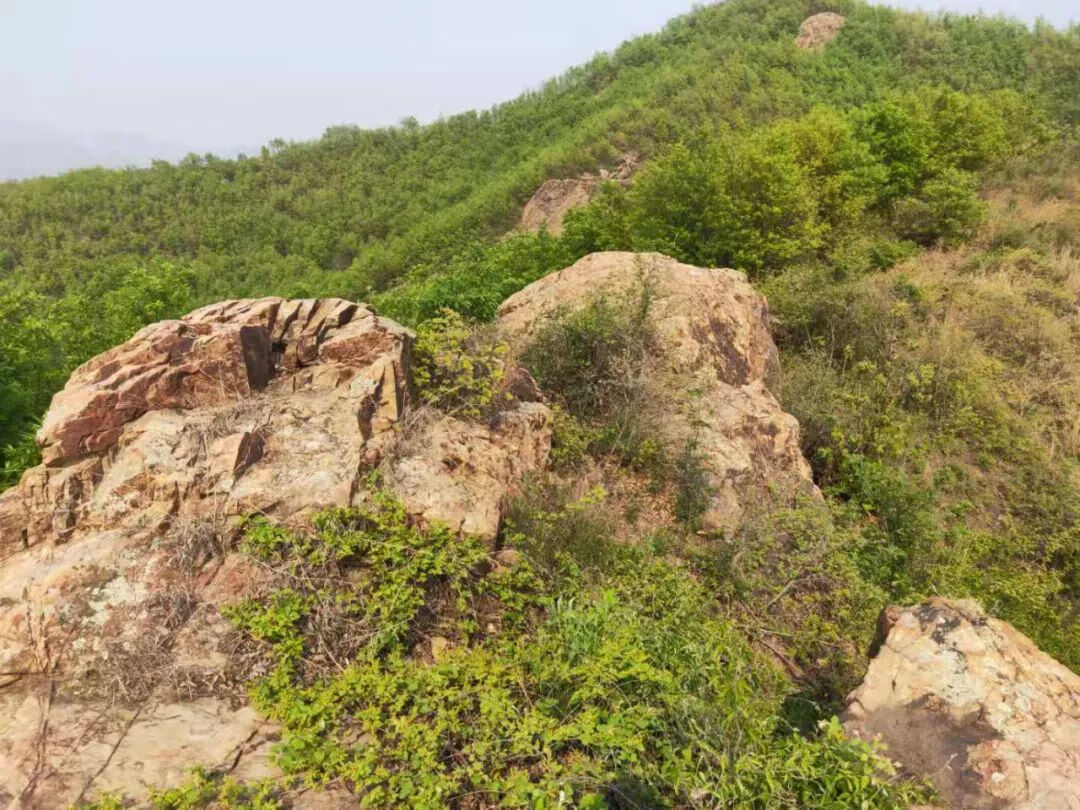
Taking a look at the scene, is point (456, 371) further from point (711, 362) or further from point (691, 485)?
point (711, 362)

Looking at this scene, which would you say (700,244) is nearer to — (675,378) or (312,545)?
(675,378)

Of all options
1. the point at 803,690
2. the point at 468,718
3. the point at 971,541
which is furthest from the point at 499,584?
the point at 971,541

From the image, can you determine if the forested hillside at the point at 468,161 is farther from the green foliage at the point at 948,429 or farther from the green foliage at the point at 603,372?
the green foliage at the point at 603,372

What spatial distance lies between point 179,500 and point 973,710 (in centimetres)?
494

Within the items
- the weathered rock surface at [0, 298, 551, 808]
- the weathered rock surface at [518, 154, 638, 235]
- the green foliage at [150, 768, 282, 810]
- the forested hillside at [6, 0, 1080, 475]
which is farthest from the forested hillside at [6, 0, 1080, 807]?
the weathered rock surface at [518, 154, 638, 235]

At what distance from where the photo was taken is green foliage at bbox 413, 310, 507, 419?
527cm

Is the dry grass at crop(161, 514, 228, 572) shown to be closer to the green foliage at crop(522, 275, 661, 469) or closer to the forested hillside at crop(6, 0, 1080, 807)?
the forested hillside at crop(6, 0, 1080, 807)

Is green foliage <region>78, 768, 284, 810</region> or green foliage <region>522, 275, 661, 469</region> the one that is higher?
green foliage <region>522, 275, 661, 469</region>

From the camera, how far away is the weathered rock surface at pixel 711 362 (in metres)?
6.05

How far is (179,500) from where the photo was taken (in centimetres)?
398

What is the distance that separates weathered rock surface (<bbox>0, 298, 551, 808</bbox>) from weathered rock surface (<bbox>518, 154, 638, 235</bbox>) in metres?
30.2

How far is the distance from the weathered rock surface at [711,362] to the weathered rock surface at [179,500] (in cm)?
178

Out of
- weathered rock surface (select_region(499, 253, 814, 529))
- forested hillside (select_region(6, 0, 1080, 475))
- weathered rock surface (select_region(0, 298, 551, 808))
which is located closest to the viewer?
weathered rock surface (select_region(0, 298, 551, 808))

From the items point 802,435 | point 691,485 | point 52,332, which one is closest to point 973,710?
point 691,485
